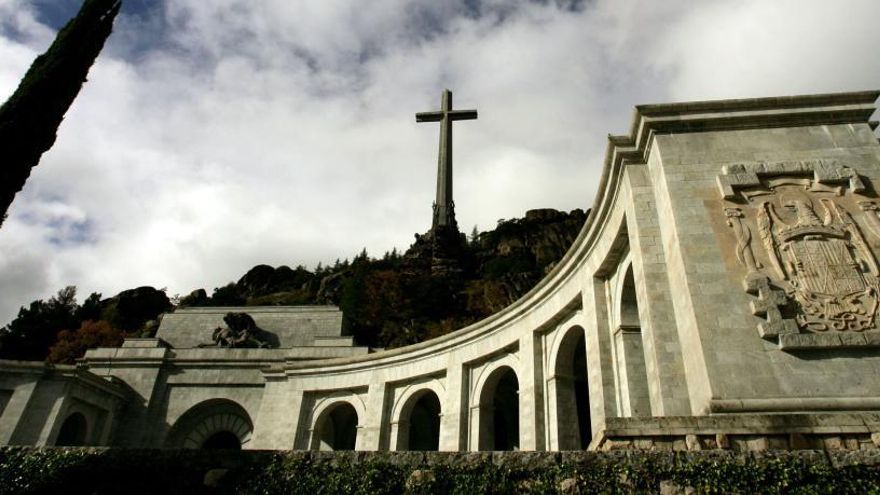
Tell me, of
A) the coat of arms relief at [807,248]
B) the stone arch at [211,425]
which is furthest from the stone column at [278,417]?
the coat of arms relief at [807,248]

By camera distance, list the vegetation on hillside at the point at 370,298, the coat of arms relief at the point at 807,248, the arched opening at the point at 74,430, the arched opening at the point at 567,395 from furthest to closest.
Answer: the vegetation on hillside at the point at 370,298
the arched opening at the point at 74,430
the arched opening at the point at 567,395
the coat of arms relief at the point at 807,248

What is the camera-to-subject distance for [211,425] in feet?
84.8

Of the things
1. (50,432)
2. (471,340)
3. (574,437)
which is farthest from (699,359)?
(50,432)

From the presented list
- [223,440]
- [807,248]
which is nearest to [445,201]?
[223,440]

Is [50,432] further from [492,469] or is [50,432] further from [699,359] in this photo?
[699,359]

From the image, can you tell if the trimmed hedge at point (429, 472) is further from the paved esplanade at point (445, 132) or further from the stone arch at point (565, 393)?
the paved esplanade at point (445, 132)

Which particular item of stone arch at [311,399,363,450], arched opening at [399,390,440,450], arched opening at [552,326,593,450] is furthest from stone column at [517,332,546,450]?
stone arch at [311,399,363,450]

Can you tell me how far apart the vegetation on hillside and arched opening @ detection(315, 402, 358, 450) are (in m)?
9.77

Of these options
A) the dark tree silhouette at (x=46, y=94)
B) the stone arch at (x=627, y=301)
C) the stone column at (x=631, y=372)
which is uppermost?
the dark tree silhouette at (x=46, y=94)

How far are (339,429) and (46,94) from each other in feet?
54.7

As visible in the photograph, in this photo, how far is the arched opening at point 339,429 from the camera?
23.3 meters

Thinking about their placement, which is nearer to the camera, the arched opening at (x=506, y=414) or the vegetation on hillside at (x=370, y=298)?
the arched opening at (x=506, y=414)

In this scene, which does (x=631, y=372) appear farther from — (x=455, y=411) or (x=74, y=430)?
(x=74, y=430)

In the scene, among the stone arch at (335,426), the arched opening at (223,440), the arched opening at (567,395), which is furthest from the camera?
the arched opening at (223,440)
